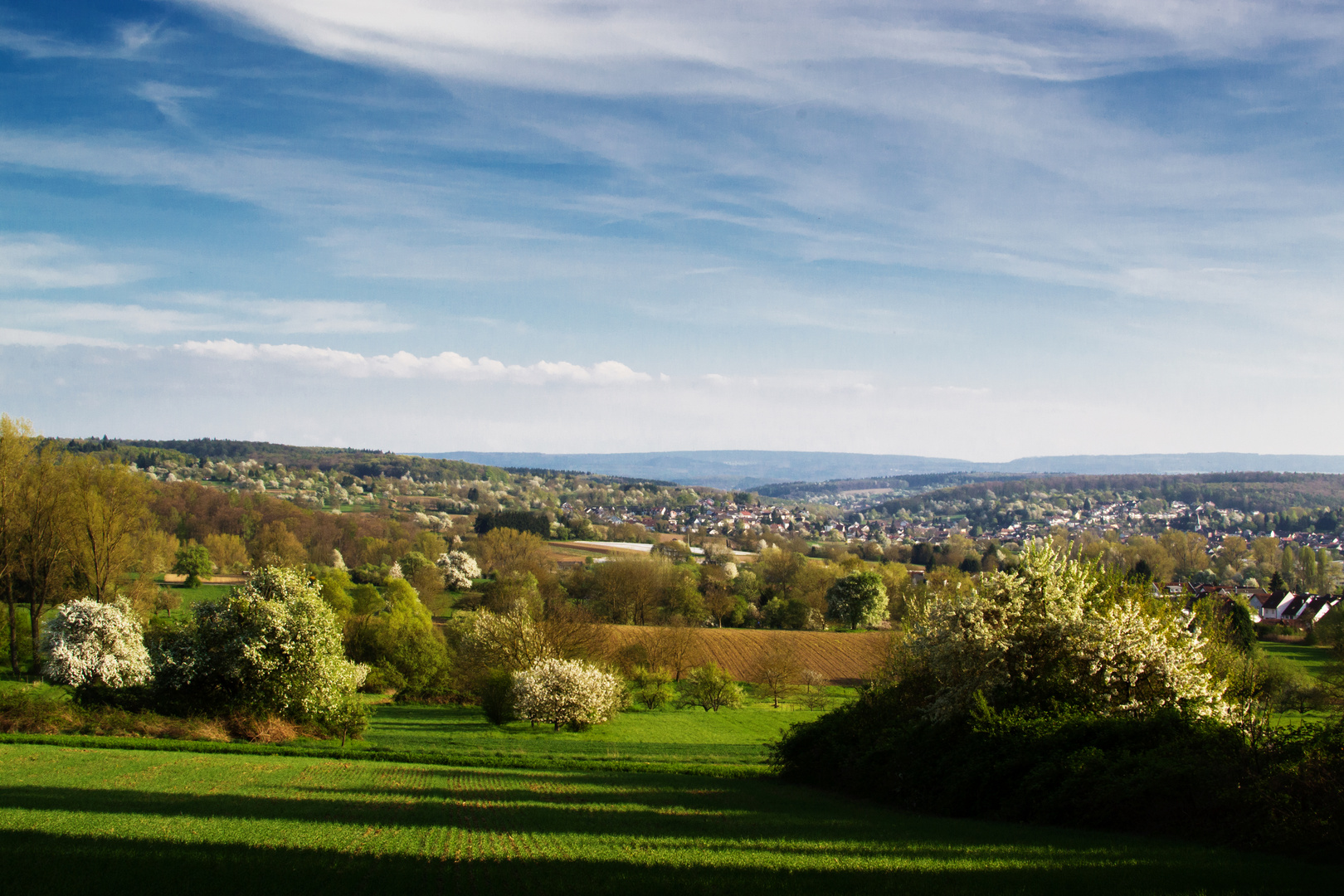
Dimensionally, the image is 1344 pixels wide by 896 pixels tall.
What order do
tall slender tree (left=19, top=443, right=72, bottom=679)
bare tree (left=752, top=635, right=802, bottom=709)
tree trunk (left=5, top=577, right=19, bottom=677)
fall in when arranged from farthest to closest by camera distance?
bare tree (left=752, top=635, right=802, bottom=709) → tall slender tree (left=19, top=443, right=72, bottom=679) → tree trunk (left=5, top=577, right=19, bottom=677)

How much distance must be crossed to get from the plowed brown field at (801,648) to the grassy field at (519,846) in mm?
41398

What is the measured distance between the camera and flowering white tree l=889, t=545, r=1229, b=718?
2066cm

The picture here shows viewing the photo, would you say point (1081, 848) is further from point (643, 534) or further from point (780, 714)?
point (643, 534)

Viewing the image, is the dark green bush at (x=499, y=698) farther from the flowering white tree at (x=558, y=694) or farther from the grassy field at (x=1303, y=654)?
the grassy field at (x=1303, y=654)

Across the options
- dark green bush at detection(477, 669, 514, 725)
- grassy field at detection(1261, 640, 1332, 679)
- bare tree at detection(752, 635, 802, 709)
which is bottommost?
bare tree at detection(752, 635, 802, 709)

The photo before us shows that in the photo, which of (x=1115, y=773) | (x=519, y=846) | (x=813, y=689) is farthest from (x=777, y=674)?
(x=519, y=846)

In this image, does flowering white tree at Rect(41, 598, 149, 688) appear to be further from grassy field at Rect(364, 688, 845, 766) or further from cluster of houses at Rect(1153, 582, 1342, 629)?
cluster of houses at Rect(1153, 582, 1342, 629)

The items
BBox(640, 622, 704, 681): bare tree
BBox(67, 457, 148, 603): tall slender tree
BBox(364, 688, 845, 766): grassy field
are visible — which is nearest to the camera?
BBox(364, 688, 845, 766): grassy field

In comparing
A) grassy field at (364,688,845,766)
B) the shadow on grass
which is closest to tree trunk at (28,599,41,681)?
grassy field at (364,688,845,766)

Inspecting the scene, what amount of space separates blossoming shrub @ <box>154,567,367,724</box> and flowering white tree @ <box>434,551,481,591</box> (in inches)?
2496

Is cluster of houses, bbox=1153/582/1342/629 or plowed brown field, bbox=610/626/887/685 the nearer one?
plowed brown field, bbox=610/626/887/685

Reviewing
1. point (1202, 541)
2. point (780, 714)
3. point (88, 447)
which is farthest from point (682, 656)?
point (88, 447)

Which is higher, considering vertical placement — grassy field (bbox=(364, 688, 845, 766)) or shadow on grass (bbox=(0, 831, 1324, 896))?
shadow on grass (bbox=(0, 831, 1324, 896))

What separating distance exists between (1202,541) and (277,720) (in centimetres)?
13905
